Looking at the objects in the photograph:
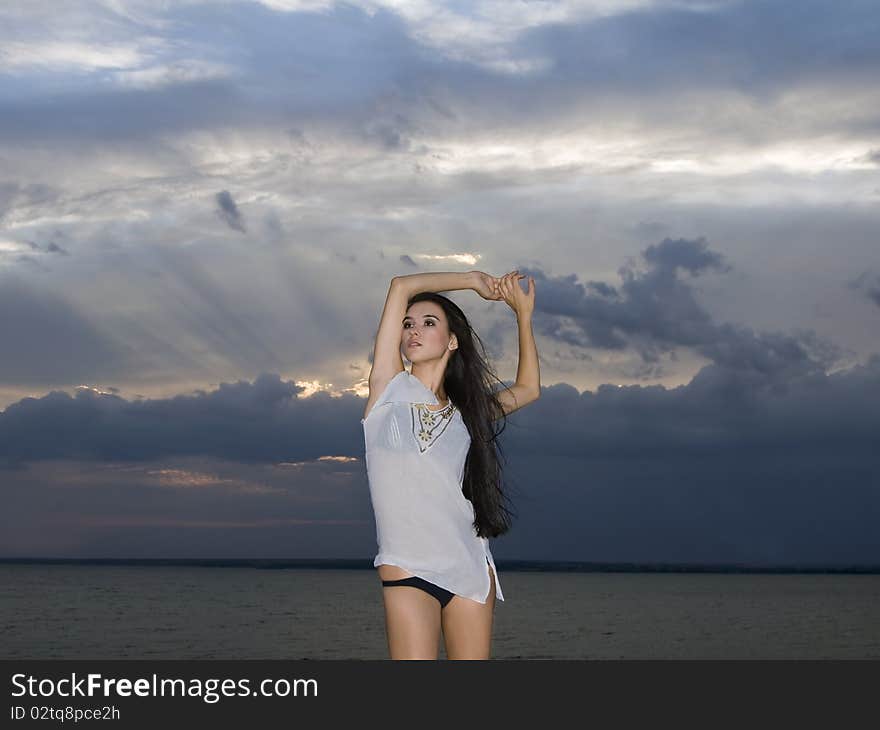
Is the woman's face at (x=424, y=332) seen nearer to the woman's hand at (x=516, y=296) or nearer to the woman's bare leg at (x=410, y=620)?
the woman's hand at (x=516, y=296)

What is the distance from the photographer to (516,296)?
20.8ft

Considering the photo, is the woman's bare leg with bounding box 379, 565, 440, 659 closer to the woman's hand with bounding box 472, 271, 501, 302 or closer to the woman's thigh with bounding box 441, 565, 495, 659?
the woman's thigh with bounding box 441, 565, 495, 659

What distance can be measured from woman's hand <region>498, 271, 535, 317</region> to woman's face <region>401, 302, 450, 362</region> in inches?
19.9

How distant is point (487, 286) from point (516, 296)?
23 centimetres

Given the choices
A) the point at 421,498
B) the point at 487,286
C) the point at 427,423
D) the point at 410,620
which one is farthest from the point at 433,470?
the point at 487,286

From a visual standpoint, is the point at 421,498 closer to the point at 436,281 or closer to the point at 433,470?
the point at 433,470

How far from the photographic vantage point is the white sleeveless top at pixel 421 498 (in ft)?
18.1

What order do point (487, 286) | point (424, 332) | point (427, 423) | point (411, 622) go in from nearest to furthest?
point (411, 622), point (427, 423), point (424, 332), point (487, 286)

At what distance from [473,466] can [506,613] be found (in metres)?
66.0

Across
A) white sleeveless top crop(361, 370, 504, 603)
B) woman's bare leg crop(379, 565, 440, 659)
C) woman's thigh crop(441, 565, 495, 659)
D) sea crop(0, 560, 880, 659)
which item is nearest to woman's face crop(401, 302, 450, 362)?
white sleeveless top crop(361, 370, 504, 603)
